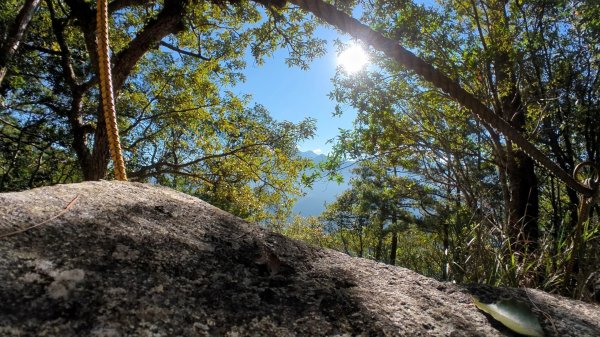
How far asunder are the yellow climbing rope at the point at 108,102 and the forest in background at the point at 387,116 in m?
1.55

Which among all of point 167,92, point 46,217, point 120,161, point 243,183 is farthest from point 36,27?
point 46,217

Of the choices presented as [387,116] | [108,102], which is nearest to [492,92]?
[387,116]

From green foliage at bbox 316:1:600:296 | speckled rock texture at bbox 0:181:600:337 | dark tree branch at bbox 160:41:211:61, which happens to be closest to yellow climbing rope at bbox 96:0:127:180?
speckled rock texture at bbox 0:181:600:337

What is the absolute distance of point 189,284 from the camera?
30.6 inches

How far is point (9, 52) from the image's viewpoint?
169 inches

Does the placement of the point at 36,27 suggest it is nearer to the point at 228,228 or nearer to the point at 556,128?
the point at 228,228

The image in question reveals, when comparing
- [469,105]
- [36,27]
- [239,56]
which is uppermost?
[239,56]

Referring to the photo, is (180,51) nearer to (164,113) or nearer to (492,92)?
(164,113)

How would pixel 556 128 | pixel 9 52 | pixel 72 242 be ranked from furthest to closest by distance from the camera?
1. pixel 556 128
2. pixel 9 52
3. pixel 72 242

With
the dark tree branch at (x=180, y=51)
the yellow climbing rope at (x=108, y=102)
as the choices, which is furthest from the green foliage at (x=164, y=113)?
the yellow climbing rope at (x=108, y=102)

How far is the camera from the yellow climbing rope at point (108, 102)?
149 cm

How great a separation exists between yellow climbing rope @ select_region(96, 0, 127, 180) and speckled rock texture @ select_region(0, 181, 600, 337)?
29cm

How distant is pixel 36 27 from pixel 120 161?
26.4 feet

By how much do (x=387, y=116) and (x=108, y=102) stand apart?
5.44 m
